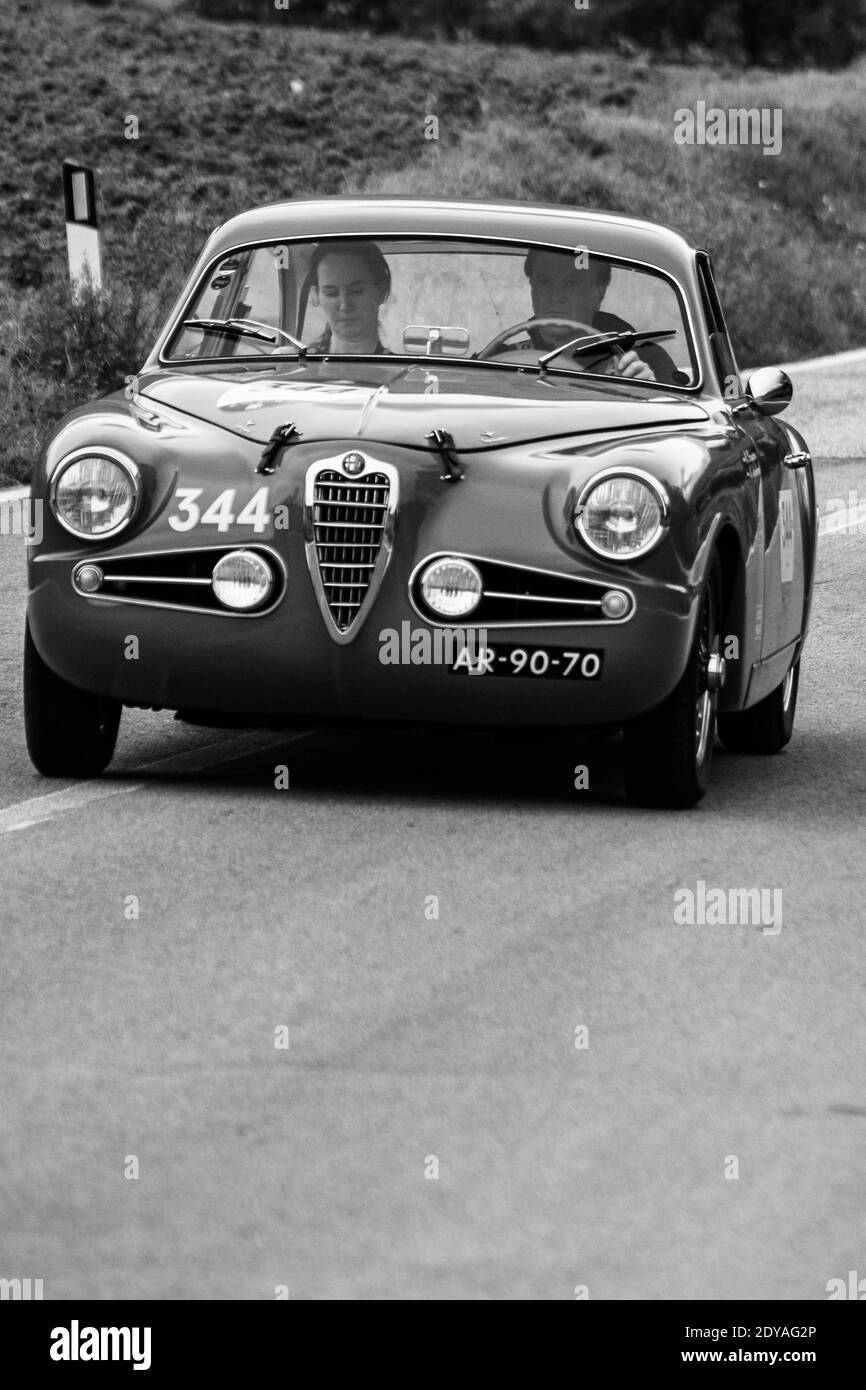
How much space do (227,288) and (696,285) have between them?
4.74 feet

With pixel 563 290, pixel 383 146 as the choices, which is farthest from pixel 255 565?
pixel 383 146

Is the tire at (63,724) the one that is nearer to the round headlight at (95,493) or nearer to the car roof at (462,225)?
the round headlight at (95,493)

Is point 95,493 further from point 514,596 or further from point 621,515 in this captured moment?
point 621,515

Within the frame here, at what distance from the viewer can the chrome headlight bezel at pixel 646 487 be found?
6.81 metres

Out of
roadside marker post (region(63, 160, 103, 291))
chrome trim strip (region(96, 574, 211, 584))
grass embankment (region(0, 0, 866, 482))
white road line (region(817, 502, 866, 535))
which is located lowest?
grass embankment (region(0, 0, 866, 482))

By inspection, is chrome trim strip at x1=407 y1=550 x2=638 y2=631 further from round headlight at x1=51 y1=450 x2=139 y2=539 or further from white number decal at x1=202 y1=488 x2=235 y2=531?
round headlight at x1=51 y1=450 x2=139 y2=539

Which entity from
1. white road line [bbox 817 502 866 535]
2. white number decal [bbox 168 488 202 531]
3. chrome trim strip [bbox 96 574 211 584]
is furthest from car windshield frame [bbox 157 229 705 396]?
white road line [bbox 817 502 866 535]

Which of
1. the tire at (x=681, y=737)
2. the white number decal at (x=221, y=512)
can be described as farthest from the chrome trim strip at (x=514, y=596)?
the white number decal at (x=221, y=512)

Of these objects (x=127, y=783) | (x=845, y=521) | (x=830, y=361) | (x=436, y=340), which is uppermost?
(x=436, y=340)

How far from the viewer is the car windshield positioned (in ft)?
26.2

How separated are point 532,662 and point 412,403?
806 mm

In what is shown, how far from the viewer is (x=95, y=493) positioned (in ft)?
23.1

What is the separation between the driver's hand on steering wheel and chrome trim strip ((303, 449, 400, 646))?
132 centimetres

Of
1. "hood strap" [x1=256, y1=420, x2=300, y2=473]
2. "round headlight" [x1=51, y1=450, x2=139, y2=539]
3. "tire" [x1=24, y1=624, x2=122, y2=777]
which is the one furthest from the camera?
"tire" [x1=24, y1=624, x2=122, y2=777]
